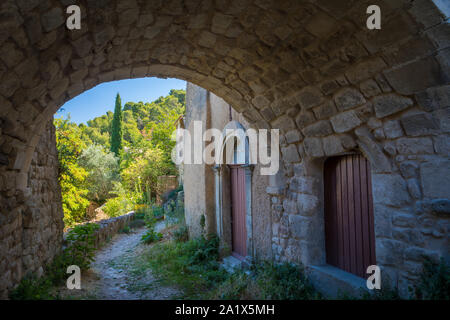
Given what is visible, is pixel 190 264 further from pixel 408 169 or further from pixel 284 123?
pixel 408 169

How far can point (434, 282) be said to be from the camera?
200 centimetres

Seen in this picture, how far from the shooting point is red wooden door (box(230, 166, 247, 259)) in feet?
17.7

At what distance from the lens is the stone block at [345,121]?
8.89ft

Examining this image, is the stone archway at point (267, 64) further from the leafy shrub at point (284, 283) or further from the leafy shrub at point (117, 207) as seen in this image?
the leafy shrub at point (117, 207)

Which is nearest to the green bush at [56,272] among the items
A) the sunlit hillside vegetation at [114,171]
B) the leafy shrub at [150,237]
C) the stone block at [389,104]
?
the sunlit hillside vegetation at [114,171]

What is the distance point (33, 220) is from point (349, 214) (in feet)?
12.3

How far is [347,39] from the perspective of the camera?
236 centimetres

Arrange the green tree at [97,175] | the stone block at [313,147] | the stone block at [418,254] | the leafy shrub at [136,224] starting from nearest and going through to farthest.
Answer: the stone block at [418,254] < the stone block at [313,147] < the leafy shrub at [136,224] < the green tree at [97,175]

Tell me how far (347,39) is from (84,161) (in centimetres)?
1514

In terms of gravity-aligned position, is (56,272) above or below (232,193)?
below

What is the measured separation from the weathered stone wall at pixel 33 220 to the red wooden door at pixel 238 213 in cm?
319

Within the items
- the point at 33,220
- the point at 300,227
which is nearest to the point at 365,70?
the point at 300,227
